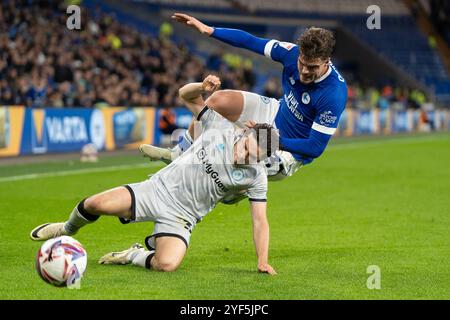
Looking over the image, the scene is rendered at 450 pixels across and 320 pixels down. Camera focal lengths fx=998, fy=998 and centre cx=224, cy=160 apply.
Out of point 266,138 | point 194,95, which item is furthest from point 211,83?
point 194,95

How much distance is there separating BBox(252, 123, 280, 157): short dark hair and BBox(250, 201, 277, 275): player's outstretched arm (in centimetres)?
58

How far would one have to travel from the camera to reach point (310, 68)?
955 centimetres

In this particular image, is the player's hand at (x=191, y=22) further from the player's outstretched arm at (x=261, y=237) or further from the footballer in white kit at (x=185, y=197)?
the player's outstretched arm at (x=261, y=237)

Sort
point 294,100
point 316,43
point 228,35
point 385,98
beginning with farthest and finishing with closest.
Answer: point 385,98 < point 294,100 < point 228,35 < point 316,43

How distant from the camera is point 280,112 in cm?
1090

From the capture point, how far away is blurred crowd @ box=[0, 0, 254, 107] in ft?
86.3

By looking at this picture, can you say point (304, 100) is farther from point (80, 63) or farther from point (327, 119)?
point (80, 63)

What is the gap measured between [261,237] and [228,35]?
218 centimetres

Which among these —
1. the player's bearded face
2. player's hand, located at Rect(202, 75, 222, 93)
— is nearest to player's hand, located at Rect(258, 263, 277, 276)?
player's hand, located at Rect(202, 75, 222, 93)

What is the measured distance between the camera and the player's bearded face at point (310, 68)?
31.1 ft

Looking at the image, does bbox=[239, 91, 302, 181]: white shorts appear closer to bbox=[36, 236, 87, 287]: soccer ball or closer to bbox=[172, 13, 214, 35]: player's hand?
bbox=[172, 13, 214, 35]: player's hand

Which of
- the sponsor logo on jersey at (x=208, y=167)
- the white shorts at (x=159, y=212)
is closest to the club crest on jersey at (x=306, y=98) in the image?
the sponsor logo on jersey at (x=208, y=167)
